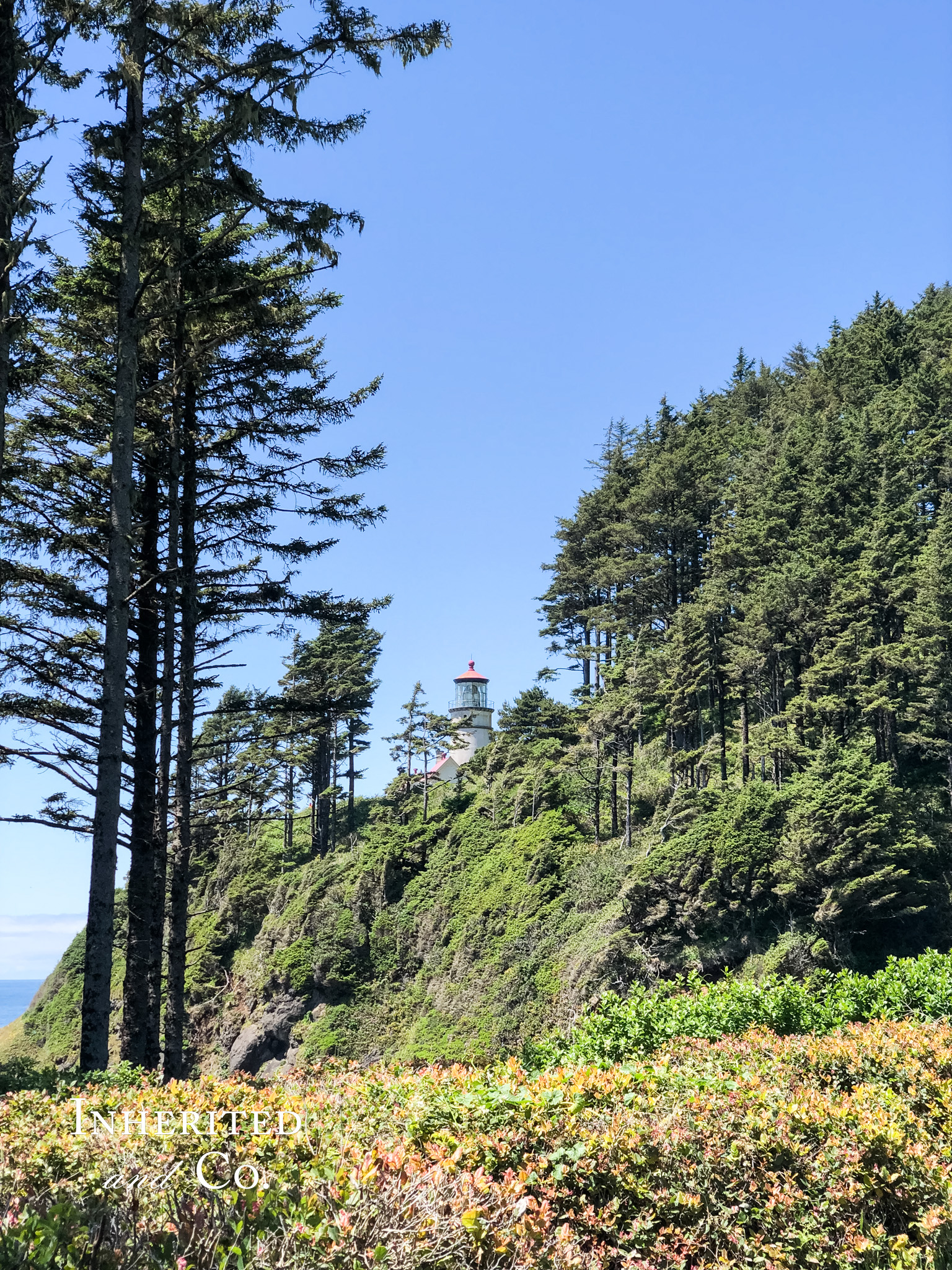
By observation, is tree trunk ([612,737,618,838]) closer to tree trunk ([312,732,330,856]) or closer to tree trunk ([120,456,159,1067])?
tree trunk ([312,732,330,856])

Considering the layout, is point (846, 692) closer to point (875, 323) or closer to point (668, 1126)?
point (668, 1126)

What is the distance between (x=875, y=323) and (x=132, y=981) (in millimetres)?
48812

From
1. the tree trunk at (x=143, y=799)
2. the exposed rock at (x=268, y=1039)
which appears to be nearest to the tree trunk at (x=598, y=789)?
the exposed rock at (x=268, y=1039)

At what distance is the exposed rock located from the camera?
29719 mm

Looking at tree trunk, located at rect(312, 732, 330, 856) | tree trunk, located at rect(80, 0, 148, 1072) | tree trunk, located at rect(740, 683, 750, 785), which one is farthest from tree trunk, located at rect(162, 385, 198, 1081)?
tree trunk, located at rect(312, 732, 330, 856)

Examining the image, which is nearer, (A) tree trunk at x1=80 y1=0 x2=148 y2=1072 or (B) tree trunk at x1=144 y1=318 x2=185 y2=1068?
(A) tree trunk at x1=80 y1=0 x2=148 y2=1072

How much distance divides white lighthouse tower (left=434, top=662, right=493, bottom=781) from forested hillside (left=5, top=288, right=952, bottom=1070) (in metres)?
5.13

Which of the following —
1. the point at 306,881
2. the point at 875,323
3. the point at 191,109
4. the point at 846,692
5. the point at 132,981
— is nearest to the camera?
the point at 191,109

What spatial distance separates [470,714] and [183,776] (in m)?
36.6

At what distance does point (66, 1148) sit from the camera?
3.40 meters

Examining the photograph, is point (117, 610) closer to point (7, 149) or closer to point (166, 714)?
point (166, 714)

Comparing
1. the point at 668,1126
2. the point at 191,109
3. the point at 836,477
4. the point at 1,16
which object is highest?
the point at 836,477

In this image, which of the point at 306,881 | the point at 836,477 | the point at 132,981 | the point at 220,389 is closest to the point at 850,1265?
the point at 132,981

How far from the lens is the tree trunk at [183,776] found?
34.6 feet
